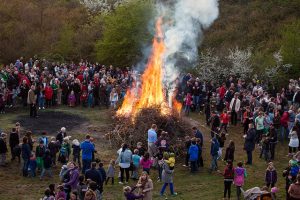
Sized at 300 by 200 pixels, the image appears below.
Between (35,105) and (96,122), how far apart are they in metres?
3.25

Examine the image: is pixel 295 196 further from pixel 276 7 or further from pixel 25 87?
pixel 276 7

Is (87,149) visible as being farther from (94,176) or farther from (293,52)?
(293,52)

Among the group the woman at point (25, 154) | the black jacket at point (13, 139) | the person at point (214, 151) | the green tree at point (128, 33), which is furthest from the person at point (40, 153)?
the green tree at point (128, 33)

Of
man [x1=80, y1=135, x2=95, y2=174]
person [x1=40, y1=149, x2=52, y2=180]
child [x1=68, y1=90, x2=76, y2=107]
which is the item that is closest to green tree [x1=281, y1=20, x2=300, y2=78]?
child [x1=68, y1=90, x2=76, y2=107]

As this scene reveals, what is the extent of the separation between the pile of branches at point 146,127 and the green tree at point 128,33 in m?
14.3

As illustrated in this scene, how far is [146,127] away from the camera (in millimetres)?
23234

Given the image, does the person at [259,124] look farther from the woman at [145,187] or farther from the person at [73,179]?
the person at [73,179]

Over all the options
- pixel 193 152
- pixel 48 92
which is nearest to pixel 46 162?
pixel 193 152

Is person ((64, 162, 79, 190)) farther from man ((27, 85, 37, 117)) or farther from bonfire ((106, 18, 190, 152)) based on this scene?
man ((27, 85, 37, 117))

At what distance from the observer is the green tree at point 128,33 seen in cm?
3747

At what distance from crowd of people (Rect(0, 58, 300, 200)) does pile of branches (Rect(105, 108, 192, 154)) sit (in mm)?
430

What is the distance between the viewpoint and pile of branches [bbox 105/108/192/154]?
23.1 m

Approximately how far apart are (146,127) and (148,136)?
1758 mm

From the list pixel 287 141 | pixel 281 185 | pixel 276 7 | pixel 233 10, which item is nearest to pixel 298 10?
pixel 276 7
